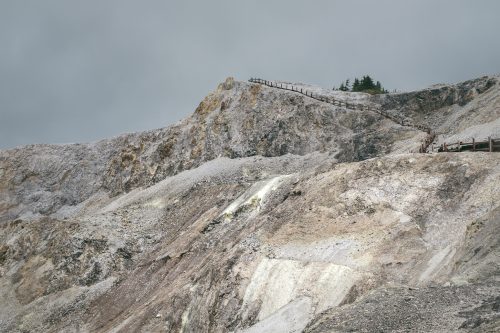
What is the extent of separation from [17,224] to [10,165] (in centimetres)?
3413

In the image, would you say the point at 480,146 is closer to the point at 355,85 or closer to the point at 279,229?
the point at 279,229

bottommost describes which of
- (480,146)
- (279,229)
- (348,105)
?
(279,229)

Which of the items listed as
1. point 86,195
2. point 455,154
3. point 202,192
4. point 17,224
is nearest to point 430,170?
point 455,154

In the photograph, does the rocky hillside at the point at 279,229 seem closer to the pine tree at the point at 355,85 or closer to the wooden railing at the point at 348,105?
the wooden railing at the point at 348,105

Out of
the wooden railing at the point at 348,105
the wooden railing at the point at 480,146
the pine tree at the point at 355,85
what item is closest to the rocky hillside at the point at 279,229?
the wooden railing at the point at 348,105

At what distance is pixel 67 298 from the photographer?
151 ft

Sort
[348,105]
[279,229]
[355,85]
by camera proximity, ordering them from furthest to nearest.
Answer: [355,85], [348,105], [279,229]

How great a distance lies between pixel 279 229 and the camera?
119ft

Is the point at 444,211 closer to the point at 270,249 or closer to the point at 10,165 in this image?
the point at 270,249

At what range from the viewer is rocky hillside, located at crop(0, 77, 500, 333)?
23641 millimetres

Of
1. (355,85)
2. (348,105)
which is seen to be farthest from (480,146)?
(355,85)

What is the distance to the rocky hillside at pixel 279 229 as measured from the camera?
77.6ft

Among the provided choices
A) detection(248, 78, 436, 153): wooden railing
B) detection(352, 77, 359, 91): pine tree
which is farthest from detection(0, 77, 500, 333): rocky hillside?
detection(352, 77, 359, 91): pine tree

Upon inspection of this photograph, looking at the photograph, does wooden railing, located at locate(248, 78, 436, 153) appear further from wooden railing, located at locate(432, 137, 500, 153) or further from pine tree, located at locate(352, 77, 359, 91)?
pine tree, located at locate(352, 77, 359, 91)
